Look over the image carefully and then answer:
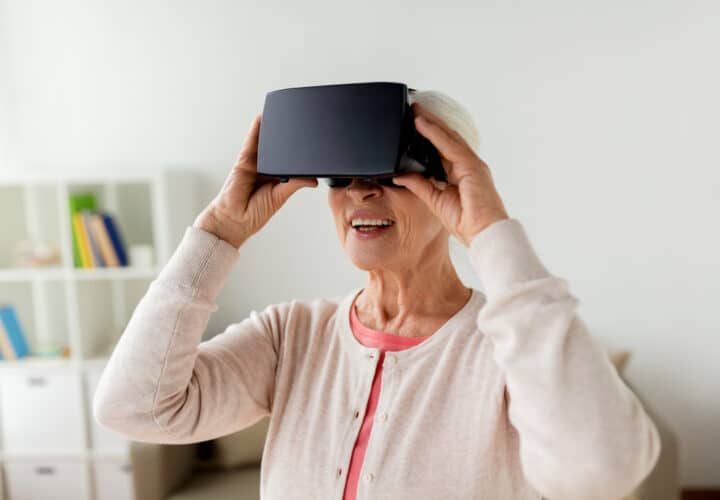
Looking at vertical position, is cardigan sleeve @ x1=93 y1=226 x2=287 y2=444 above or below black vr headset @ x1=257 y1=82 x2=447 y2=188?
below

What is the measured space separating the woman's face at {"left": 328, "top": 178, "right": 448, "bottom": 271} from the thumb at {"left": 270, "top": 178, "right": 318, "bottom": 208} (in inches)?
2.5

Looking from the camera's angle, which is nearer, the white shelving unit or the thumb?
the thumb

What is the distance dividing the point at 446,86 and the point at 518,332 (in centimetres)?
218

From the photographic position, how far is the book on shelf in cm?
275

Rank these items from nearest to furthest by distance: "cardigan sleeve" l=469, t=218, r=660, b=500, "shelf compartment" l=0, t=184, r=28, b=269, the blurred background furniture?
"cardigan sleeve" l=469, t=218, r=660, b=500 < the blurred background furniture < "shelf compartment" l=0, t=184, r=28, b=269

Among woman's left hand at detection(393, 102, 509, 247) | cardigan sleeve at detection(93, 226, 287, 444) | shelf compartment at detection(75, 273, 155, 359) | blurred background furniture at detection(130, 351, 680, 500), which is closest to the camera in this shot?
woman's left hand at detection(393, 102, 509, 247)

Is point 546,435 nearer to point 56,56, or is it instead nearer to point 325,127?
point 325,127

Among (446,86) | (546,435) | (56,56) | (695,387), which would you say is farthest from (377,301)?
(56,56)

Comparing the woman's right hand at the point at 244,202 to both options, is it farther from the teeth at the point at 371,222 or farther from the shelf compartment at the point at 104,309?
the shelf compartment at the point at 104,309

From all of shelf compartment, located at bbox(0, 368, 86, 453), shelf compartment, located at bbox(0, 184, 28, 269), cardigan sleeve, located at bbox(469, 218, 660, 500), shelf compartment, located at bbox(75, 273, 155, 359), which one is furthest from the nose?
shelf compartment, located at bbox(0, 184, 28, 269)

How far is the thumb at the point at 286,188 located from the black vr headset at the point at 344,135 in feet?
0.21

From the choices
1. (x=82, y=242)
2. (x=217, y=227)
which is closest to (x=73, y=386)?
(x=82, y=242)

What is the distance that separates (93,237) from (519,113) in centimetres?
191

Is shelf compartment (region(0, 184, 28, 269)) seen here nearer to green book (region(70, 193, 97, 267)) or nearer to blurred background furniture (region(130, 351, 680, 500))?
green book (region(70, 193, 97, 267))
